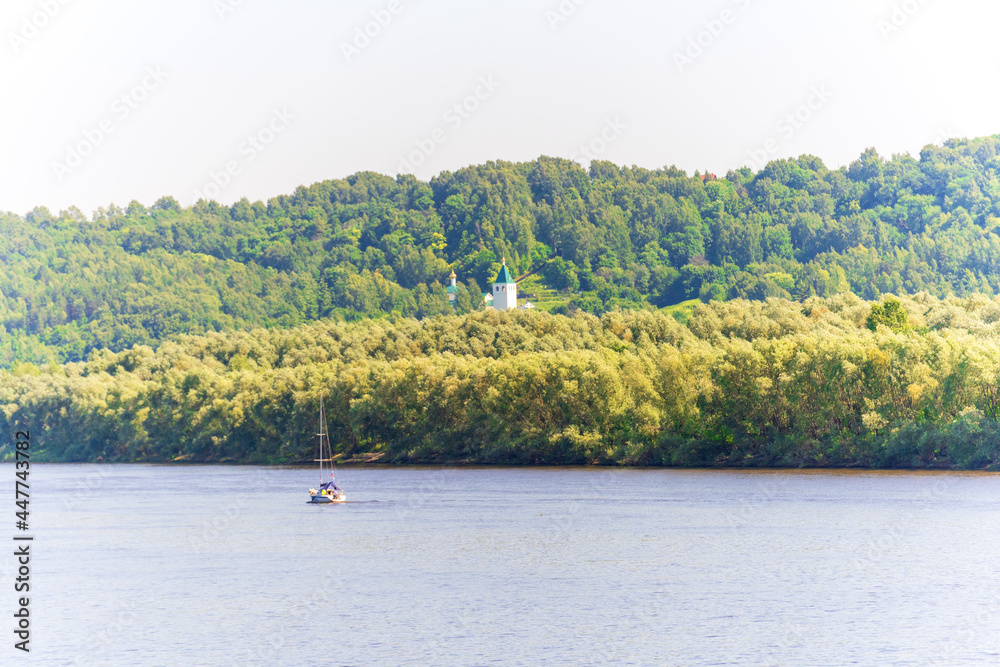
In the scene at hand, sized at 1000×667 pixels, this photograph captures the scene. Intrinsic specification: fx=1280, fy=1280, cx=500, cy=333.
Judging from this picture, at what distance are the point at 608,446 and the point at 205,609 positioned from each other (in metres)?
53.0

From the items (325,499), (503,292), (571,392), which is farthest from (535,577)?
(503,292)

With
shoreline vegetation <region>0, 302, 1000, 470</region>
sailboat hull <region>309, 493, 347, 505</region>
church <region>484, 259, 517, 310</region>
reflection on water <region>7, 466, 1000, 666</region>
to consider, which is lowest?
reflection on water <region>7, 466, 1000, 666</region>

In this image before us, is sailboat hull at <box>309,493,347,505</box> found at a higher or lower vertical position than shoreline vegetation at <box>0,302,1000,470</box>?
lower

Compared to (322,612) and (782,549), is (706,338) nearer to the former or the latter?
(782,549)

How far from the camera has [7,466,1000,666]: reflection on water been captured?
108 feet

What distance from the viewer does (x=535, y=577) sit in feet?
141

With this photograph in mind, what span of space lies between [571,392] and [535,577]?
45933mm

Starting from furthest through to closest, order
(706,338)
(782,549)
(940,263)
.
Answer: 1. (940,263)
2. (706,338)
3. (782,549)

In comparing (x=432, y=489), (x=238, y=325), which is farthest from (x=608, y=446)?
(x=238, y=325)

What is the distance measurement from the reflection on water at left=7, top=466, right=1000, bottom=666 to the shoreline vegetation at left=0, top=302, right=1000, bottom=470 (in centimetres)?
716

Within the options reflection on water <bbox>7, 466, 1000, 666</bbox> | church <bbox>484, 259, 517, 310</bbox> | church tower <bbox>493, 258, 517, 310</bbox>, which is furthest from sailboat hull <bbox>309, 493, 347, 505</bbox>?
church tower <bbox>493, 258, 517, 310</bbox>

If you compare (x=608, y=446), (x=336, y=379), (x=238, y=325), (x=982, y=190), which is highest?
(x=982, y=190)

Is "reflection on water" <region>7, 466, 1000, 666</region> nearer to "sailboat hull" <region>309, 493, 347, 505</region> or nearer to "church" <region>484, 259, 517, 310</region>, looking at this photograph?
"sailboat hull" <region>309, 493, 347, 505</region>

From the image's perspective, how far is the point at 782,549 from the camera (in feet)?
158
